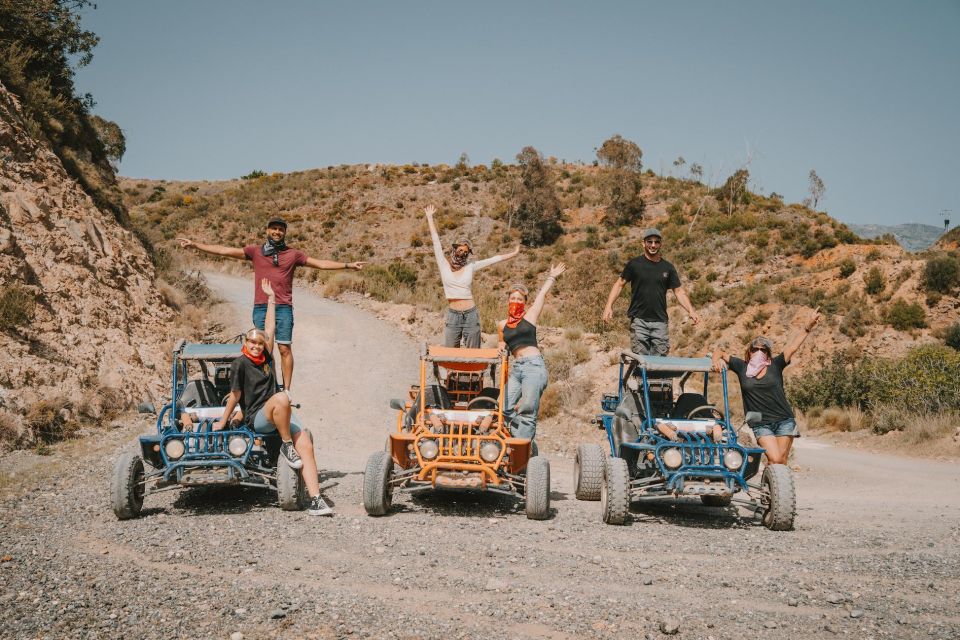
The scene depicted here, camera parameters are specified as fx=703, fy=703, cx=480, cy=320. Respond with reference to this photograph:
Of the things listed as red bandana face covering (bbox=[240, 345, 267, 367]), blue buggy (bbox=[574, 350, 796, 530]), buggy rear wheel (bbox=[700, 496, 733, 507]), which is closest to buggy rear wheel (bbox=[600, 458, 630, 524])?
blue buggy (bbox=[574, 350, 796, 530])

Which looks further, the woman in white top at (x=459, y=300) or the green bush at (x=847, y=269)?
the green bush at (x=847, y=269)

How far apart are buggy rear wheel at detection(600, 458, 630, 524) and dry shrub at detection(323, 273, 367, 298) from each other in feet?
77.4

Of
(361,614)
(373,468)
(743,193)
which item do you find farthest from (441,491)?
(743,193)

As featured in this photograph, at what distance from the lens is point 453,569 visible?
568 cm

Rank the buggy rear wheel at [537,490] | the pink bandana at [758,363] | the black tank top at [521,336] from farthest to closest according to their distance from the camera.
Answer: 1. the pink bandana at [758,363]
2. the black tank top at [521,336]
3. the buggy rear wheel at [537,490]

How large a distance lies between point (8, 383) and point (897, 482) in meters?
14.7

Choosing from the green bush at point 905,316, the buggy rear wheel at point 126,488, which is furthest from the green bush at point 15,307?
the green bush at point 905,316

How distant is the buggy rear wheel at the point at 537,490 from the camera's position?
288 inches

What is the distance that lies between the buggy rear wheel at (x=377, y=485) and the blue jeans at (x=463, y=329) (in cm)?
253

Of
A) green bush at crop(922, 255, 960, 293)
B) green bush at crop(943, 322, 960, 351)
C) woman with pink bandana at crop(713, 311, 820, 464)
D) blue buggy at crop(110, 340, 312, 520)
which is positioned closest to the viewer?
blue buggy at crop(110, 340, 312, 520)

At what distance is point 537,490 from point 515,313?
2175 millimetres

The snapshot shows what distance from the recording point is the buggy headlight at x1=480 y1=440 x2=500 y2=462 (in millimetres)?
7332

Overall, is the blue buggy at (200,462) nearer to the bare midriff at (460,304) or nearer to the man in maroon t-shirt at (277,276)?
the man in maroon t-shirt at (277,276)

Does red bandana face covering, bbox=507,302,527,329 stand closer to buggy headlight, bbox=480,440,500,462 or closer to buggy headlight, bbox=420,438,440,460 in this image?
buggy headlight, bbox=480,440,500,462
